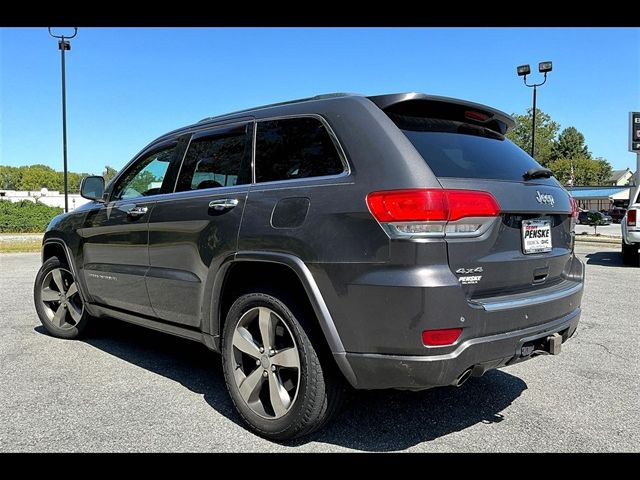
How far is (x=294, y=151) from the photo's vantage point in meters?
3.07

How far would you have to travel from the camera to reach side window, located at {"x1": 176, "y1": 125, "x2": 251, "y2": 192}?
336 centimetres

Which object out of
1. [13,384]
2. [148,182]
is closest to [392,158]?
[148,182]

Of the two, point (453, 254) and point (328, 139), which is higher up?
point (328, 139)

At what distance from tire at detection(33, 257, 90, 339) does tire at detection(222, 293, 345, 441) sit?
2513 mm

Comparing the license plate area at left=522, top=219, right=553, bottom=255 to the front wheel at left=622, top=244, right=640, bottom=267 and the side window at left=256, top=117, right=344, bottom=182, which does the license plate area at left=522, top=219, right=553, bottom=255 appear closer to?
the side window at left=256, top=117, right=344, bottom=182

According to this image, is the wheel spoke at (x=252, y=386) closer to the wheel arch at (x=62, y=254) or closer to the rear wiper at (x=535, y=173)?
the rear wiper at (x=535, y=173)

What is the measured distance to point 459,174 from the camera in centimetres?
263

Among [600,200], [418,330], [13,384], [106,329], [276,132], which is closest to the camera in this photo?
[418,330]

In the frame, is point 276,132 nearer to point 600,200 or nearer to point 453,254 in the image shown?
point 453,254

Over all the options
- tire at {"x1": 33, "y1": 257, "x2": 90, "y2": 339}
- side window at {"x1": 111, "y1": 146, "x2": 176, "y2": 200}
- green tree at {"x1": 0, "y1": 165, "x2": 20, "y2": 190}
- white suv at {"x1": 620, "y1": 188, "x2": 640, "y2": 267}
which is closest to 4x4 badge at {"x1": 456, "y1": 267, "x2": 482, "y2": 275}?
side window at {"x1": 111, "y1": 146, "x2": 176, "y2": 200}

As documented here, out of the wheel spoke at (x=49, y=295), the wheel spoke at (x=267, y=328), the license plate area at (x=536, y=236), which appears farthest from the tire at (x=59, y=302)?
the license plate area at (x=536, y=236)

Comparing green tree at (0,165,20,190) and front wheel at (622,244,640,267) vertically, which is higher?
green tree at (0,165,20,190)

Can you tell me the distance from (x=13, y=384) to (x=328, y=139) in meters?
2.99
